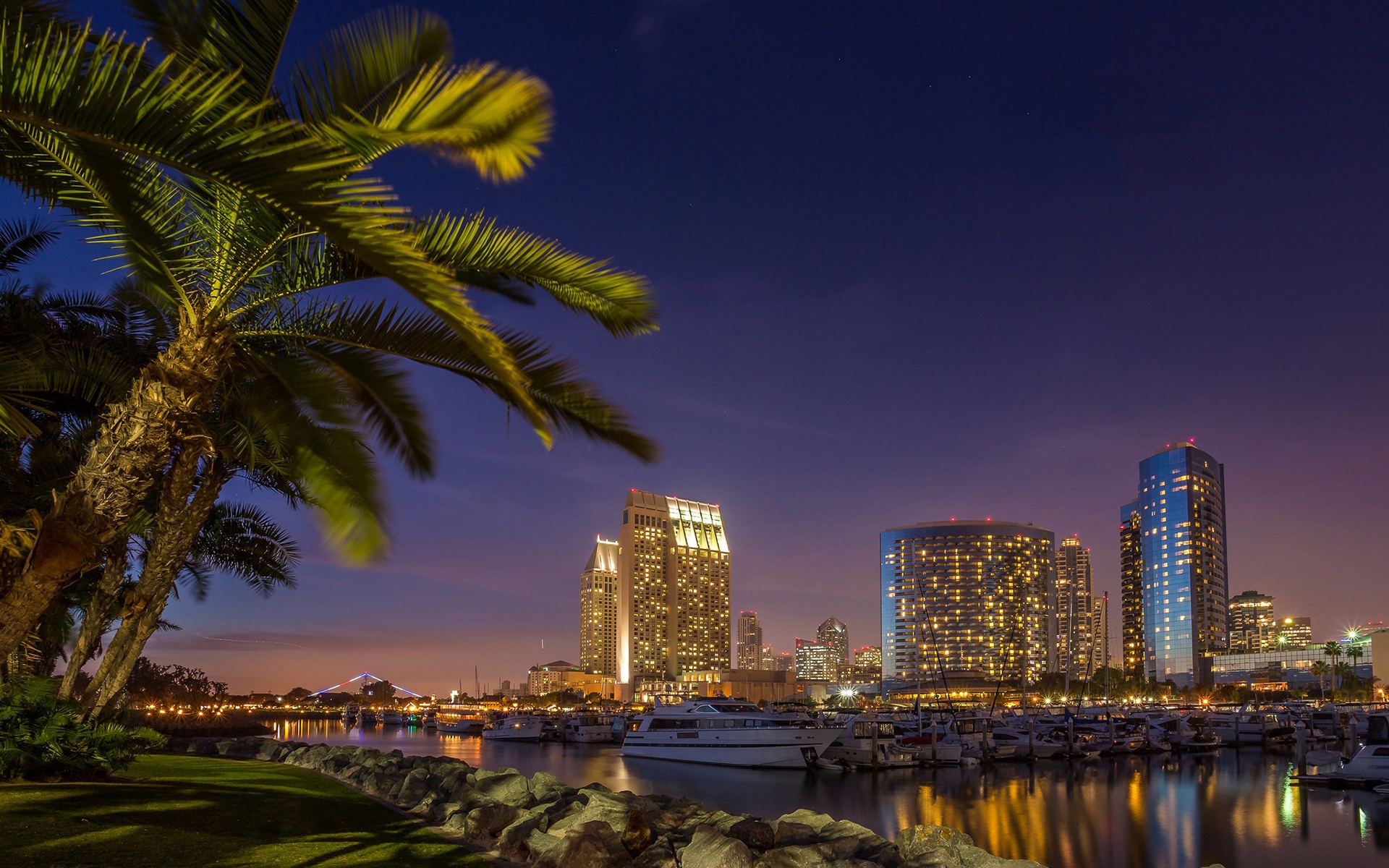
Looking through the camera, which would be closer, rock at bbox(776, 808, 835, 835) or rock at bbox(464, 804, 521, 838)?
rock at bbox(464, 804, 521, 838)

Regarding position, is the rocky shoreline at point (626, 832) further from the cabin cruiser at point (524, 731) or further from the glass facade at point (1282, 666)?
the glass facade at point (1282, 666)

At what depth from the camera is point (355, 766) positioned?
23391 millimetres

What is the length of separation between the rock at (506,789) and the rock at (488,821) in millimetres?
3577

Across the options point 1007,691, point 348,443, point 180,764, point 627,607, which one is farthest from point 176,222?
point 627,607

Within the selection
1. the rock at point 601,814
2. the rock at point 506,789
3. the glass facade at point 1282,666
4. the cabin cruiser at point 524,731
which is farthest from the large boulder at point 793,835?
the glass facade at point 1282,666

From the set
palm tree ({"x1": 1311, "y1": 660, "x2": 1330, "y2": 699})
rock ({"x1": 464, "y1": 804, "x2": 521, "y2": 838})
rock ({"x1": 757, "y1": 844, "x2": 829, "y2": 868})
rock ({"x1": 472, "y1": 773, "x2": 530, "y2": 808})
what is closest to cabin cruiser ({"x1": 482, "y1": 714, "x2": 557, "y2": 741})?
rock ({"x1": 472, "y1": 773, "x2": 530, "y2": 808})

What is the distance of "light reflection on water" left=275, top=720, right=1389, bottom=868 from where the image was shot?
83.7ft

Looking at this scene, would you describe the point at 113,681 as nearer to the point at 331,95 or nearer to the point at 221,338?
the point at 221,338

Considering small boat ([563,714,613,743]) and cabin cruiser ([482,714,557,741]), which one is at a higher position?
small boat ([563,714,613,743])

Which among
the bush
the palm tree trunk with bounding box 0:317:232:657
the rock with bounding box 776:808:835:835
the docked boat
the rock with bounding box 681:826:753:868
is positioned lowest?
the docked boat

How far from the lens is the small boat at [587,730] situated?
76188mm

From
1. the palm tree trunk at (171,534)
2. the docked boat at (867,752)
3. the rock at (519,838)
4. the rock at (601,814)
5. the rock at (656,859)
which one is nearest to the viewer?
the palm tree trunk at (171,534)

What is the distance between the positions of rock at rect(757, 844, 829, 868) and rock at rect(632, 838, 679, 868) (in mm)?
1004

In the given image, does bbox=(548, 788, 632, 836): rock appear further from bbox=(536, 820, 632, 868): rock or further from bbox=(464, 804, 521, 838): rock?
bbox=(464, 804, 521, 838): rock
